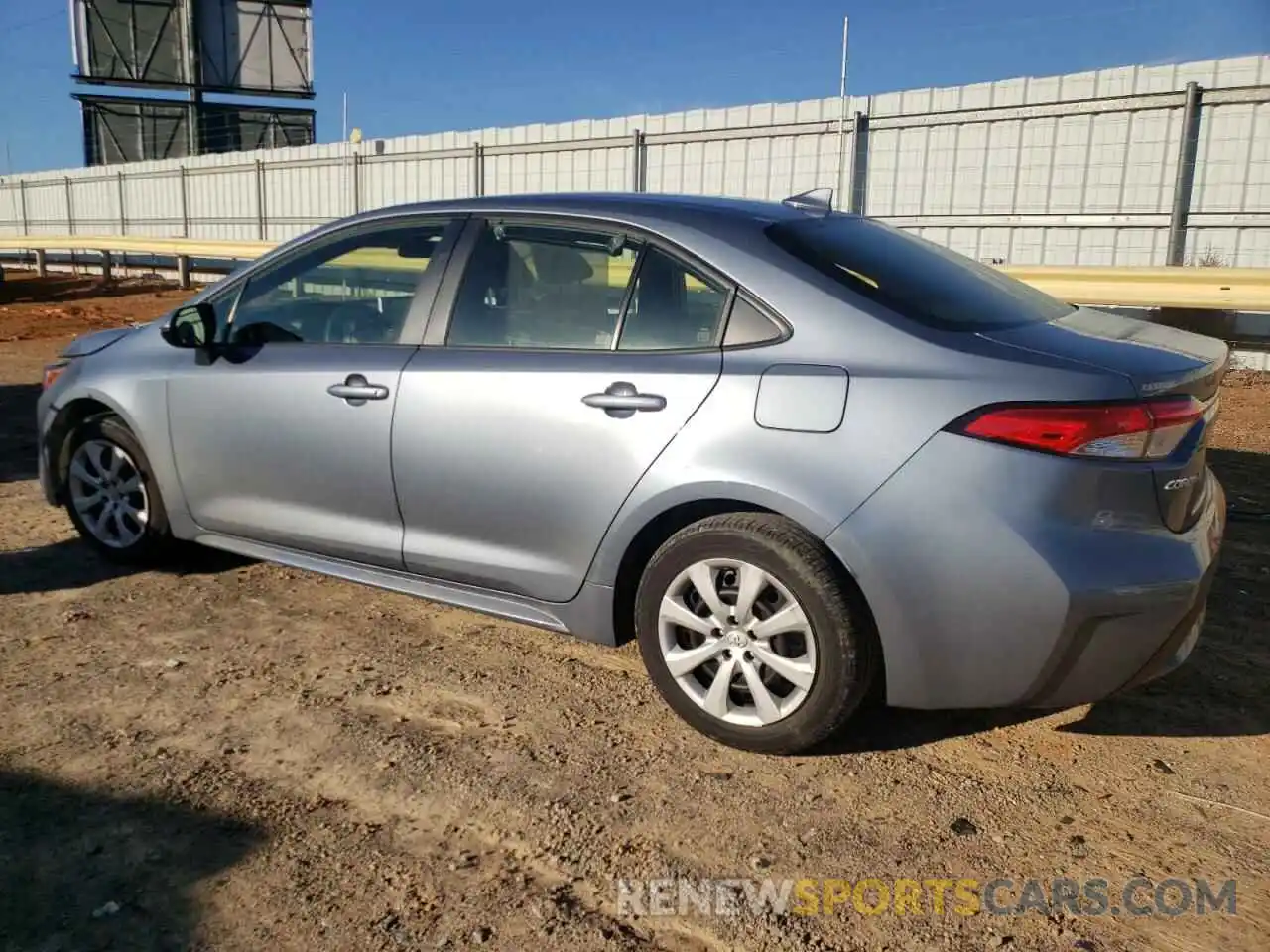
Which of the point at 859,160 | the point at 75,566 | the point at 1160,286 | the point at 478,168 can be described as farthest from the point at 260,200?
the point at 75,566

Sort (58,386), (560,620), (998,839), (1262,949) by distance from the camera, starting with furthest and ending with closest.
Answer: (58,386), (560,620), (998,839), (1262,949)

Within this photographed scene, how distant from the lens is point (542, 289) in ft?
11.7

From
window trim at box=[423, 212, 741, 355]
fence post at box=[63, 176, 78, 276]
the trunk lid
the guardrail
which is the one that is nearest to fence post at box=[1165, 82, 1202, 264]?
the guardrail

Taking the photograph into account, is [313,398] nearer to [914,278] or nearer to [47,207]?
[914,278]

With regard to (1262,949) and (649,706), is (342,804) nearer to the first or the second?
(649,706)

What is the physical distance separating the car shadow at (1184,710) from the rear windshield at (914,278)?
123cm

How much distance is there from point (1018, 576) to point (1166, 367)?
694mm

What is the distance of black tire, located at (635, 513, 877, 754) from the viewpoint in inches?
112

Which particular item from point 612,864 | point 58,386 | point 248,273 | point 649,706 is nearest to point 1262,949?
point 612,864

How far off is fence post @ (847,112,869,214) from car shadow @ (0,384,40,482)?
27.5 ft

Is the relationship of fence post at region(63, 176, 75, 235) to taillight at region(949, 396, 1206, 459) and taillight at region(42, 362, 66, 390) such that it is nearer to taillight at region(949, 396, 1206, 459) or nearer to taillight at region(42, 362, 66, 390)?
taillight at region(42, 362, 66, 390)

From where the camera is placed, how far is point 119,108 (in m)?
41.3

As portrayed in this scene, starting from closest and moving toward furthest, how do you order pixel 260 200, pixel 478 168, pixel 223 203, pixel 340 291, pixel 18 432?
pixel 340 291
pixel 18 432
pixel 478 168
pixel 260 200
pixel 223 203

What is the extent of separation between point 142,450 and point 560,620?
211cm
